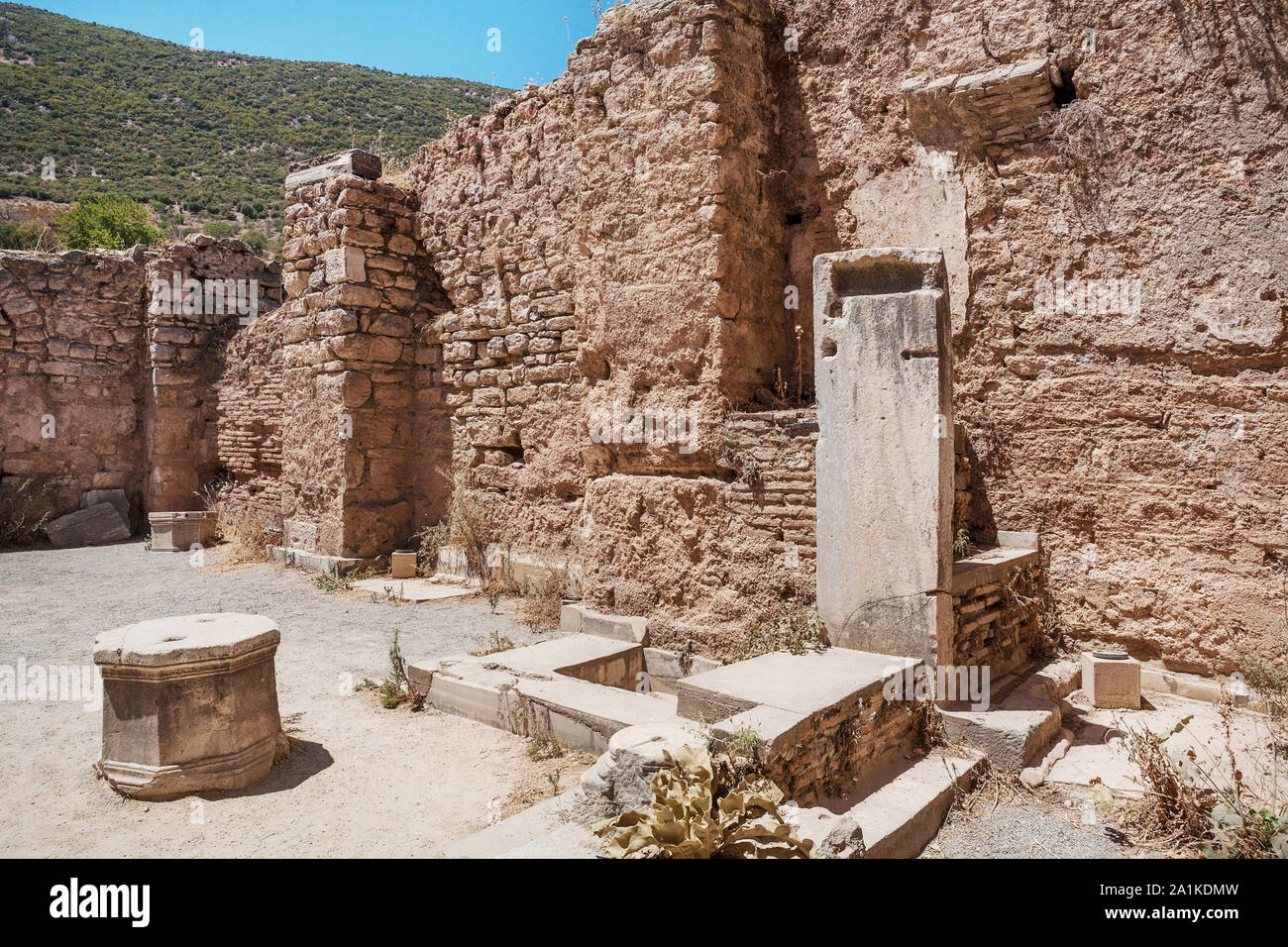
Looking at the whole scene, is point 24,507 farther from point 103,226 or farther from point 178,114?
point 178,114

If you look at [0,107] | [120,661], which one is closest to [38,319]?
[120,661]

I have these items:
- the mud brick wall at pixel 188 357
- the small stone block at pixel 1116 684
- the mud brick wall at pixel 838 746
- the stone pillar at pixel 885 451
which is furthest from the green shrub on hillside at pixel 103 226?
the small stone block at pixel 1116 684

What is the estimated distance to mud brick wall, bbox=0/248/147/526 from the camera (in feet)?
34.9

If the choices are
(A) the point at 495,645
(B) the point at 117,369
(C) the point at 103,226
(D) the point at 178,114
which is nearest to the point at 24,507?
(B) the point at 117,369

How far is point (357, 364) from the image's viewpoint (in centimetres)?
816

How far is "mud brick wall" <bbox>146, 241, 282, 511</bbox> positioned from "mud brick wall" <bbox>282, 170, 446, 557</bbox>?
3.23 meters

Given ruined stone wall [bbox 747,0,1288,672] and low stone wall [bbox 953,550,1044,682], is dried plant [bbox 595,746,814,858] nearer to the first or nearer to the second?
low stone wall [bbox 953,550,1044,682]

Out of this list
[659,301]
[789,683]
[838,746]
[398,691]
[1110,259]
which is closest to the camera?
[838,746]

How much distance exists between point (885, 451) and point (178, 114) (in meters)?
37.7

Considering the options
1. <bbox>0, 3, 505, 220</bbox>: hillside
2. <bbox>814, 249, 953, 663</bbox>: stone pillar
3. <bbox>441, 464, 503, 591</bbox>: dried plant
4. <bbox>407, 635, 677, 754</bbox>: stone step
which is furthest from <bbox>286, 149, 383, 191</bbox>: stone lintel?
<bbox>0, 3, 505, 220</bbox>: hillside

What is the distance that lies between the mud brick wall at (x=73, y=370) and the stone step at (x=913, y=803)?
11.7 metres

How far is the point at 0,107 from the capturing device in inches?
1123

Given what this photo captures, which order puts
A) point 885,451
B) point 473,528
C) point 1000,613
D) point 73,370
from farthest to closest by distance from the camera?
point 73,370, point 473,528, point 1000,613, point 885,451

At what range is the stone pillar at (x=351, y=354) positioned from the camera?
26.6 ft
